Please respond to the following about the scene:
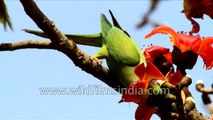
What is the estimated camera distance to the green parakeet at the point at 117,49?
168 centimetres

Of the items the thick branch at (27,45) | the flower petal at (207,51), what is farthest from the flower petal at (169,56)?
the thick branch at (27,45)

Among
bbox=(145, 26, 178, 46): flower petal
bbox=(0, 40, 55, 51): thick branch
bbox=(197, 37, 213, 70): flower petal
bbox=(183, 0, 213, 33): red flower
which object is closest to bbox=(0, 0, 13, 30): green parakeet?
bbox=(0, 40, 55, 51): thick branch

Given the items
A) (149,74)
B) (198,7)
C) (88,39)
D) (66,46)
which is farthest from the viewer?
(88,39)

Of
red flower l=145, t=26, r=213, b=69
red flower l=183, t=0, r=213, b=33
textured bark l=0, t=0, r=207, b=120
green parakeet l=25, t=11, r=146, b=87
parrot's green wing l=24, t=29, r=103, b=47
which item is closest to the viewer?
red flower l=183, t=0, r=213, b=33

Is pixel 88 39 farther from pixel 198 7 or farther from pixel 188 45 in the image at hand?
pixel 198 7

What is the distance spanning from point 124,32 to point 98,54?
0.20 m

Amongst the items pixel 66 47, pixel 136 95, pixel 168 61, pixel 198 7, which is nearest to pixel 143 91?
pixel 136 95

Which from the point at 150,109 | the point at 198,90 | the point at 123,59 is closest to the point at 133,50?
the point at 123,59

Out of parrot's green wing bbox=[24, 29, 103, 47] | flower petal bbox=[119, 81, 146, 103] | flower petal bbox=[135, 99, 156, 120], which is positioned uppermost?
parrot's green wing bbox=[24, 29, 103, 47]

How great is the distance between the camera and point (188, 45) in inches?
56.4

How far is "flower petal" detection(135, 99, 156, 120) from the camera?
1376 millimetres

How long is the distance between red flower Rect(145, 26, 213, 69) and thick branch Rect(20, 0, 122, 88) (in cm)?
24

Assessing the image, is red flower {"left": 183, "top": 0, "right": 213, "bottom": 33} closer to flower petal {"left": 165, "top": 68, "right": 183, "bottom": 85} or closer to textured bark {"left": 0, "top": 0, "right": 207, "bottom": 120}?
→ textured bark {"left": 0, "top": 0, "right": 207, "bottom": 120}

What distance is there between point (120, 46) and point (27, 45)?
2.17 feet
